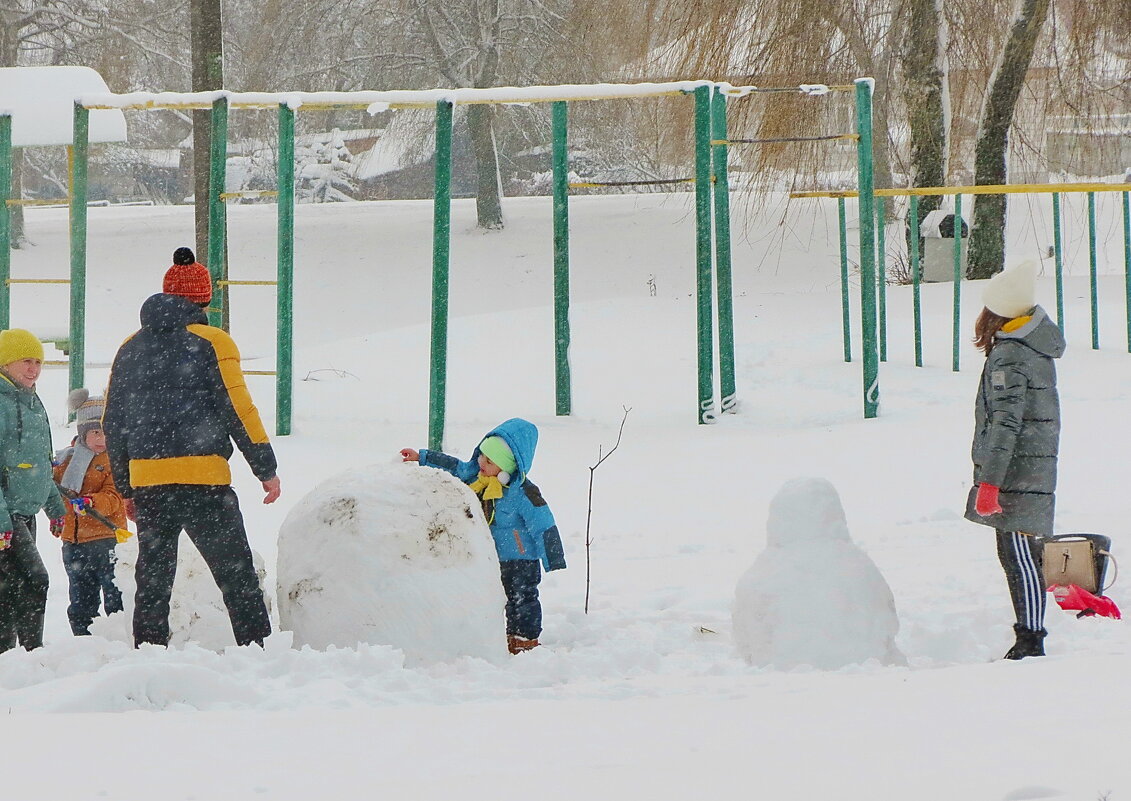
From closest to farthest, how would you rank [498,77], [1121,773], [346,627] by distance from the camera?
[1121,773], [346,627], [498,77]

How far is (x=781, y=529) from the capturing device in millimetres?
4449

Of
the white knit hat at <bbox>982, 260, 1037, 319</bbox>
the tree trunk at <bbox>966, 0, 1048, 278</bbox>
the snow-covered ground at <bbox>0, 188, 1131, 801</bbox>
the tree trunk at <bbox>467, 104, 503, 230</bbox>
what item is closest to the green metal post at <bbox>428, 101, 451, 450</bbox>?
the snow-covered ground at <bbox>0, 188, 1131, 801</bbox>

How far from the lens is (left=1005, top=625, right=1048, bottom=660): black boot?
176 inches

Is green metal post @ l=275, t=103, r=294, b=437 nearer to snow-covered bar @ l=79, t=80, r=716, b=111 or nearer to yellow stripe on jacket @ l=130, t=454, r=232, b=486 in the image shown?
snow-covered bar @ l=79, t=80, r=716, b=111

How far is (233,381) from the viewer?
436 cm

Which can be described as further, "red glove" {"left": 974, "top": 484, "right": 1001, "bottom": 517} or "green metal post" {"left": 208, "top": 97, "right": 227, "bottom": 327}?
"green metal post" {"left": 208, "top": 97, "right": 227, "bottom": 327}

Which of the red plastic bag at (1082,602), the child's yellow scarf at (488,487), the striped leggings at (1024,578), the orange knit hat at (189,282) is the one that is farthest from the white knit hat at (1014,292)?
the orange knit hat at (189,282)

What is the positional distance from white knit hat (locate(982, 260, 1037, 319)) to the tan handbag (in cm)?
113

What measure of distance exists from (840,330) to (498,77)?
986 centimetres

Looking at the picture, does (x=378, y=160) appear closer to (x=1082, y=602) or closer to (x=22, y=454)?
(x=22, y=454)

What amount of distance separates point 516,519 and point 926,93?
41.4 ft

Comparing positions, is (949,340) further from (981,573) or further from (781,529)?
(781,529)

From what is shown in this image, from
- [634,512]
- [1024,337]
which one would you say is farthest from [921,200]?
[1024,337]

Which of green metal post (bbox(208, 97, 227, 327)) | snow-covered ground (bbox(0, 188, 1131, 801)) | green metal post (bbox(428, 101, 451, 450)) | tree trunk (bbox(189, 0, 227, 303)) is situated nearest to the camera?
snow-covered ground (bbox(0, 188, 1131, 801))
